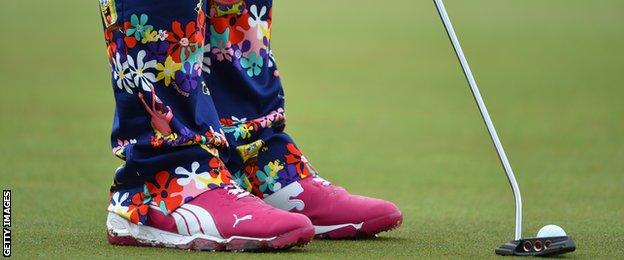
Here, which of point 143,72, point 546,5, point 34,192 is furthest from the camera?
point 546,5

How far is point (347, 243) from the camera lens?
2.27 meters

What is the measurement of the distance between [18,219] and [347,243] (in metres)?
0.66

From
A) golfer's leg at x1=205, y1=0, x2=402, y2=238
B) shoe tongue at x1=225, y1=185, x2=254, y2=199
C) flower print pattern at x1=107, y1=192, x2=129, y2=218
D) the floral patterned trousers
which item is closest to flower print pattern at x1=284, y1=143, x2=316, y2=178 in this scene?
golfer's leg at x1=205, y1=0, x2=402, y2=238

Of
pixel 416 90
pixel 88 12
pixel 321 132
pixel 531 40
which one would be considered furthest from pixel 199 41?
pixel 88 12

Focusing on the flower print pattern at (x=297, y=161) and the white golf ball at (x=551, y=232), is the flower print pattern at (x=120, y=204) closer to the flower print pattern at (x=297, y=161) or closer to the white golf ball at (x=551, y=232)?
the flower print pattern at (x=297, y=161)

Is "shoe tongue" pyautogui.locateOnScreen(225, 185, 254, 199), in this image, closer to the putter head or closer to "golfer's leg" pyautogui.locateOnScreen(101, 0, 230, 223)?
"golfer's leg" pyautogui.locateOnScreen(101, 0, 230, 223)

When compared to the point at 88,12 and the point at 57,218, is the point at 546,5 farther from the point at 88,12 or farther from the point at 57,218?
the point at 57,218

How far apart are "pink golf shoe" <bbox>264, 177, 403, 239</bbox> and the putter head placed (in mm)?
314

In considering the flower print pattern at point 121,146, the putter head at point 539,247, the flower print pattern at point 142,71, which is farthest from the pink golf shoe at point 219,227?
the putter head at point 539,247

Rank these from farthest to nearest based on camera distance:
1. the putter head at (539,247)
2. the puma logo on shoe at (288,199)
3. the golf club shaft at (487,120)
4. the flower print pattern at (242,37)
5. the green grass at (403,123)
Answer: the green grass at (403,123), the puma logo on shoe at (288,199), the flower print pattern at (242,37), the golf club shaft at (487,120), the putter head at (539,247)

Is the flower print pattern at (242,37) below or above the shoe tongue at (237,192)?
Result: above

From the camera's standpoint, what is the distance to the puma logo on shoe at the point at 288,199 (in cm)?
235

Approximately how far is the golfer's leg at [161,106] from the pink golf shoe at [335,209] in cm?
24

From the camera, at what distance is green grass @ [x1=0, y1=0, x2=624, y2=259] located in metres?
2.47
